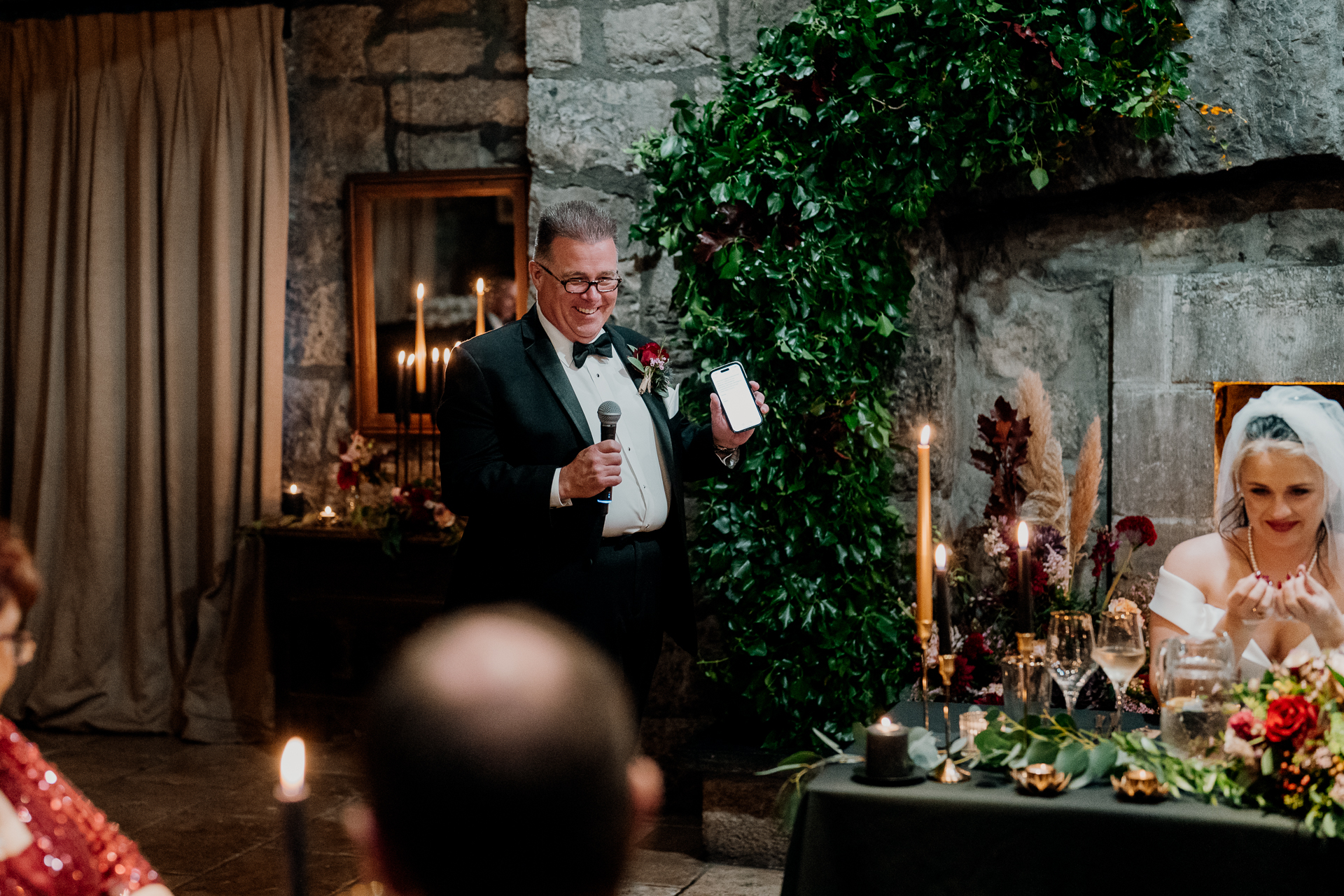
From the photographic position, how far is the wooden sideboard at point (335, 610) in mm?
4039

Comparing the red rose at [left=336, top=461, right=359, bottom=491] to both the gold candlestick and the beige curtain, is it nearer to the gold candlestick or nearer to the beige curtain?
the beige curtain

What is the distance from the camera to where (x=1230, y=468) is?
8.29 ft

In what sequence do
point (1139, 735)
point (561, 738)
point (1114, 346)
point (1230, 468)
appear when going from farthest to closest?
point (1114, 346), point (1230, 468), point (1139, 735), point (561, 738)

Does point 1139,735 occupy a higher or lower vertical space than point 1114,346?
lower

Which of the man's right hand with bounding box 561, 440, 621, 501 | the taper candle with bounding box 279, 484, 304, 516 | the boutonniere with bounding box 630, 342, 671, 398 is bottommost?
the taper candle with bounding box 279, 484, 304, 516

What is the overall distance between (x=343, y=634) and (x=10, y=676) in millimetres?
2954

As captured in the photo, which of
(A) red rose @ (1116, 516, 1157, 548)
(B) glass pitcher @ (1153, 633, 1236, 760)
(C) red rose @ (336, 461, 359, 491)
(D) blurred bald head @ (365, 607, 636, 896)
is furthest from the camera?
(C) red rose @ (336, 461, 359, 491)

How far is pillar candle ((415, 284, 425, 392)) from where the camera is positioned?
3928mm

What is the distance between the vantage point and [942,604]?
5.45 ft

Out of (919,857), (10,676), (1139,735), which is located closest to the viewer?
(10,676)

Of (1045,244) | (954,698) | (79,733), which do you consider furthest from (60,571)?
(1045,244)

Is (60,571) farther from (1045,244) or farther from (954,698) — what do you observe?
(1045,244)

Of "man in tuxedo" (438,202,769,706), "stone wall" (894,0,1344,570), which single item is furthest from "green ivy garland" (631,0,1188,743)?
"man in tuxedo" (438,202,769,706)

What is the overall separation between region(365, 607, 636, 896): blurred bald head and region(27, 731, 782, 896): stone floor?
2271 millimetres
